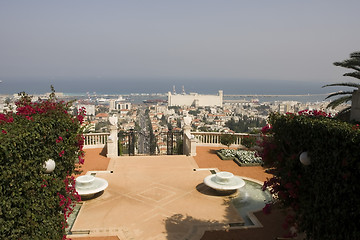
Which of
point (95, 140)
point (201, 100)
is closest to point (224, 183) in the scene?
point (95, 140)

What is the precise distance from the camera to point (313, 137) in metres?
4.77

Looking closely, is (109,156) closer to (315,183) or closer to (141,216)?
(141,216)

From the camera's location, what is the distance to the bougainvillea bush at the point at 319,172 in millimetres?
3969

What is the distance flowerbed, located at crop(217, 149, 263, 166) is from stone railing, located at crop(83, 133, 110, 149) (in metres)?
6.79

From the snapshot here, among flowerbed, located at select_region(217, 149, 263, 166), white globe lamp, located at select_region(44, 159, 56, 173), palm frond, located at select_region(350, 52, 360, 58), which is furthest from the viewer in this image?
flowerbed, located at select_region(217, 149, 263, 166)

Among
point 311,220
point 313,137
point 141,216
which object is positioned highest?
point 313,137

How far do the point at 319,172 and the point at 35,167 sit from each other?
459cm

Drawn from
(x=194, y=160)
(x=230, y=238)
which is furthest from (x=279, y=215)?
(x=194, y=160)

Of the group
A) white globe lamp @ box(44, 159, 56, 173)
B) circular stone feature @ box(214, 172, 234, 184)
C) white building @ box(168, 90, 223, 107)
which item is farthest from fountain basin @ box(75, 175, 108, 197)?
white building @ box(168, 90, 223, 107)

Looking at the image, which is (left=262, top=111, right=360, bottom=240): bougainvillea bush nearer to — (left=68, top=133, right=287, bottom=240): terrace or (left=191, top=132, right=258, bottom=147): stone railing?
(left=68, top=133, right=287, bottom=240): terrace

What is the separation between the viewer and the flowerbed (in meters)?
13.4

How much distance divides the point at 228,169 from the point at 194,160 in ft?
6.35

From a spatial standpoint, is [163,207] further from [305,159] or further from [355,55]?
[355,55]

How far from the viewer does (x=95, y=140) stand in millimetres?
16750
